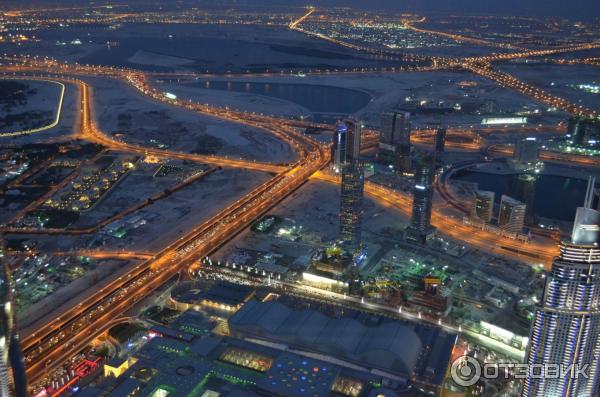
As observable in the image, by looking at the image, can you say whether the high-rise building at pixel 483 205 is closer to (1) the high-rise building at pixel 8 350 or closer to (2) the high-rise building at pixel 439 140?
(2) the high-rise building at pixel 439 140

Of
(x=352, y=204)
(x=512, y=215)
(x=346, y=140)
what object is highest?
(x=346, y=140)

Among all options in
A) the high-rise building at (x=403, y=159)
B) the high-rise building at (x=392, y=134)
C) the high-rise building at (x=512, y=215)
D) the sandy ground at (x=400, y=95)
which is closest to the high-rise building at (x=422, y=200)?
the high-rise building at (x=512, y=215)

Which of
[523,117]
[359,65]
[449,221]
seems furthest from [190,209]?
[359,65]

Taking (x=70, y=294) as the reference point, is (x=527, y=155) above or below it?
above

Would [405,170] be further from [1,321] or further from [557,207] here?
[1,321]

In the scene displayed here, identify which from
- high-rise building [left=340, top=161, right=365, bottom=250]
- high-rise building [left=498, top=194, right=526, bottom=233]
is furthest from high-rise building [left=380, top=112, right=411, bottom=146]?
high-rise building [left=340, top=161, right=365, bottom=250]

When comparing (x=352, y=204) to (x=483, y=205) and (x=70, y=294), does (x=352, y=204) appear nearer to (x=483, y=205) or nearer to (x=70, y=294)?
(x=483, y=205)

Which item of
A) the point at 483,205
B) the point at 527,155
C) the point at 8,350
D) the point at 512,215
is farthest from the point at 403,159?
the point at 8,350
